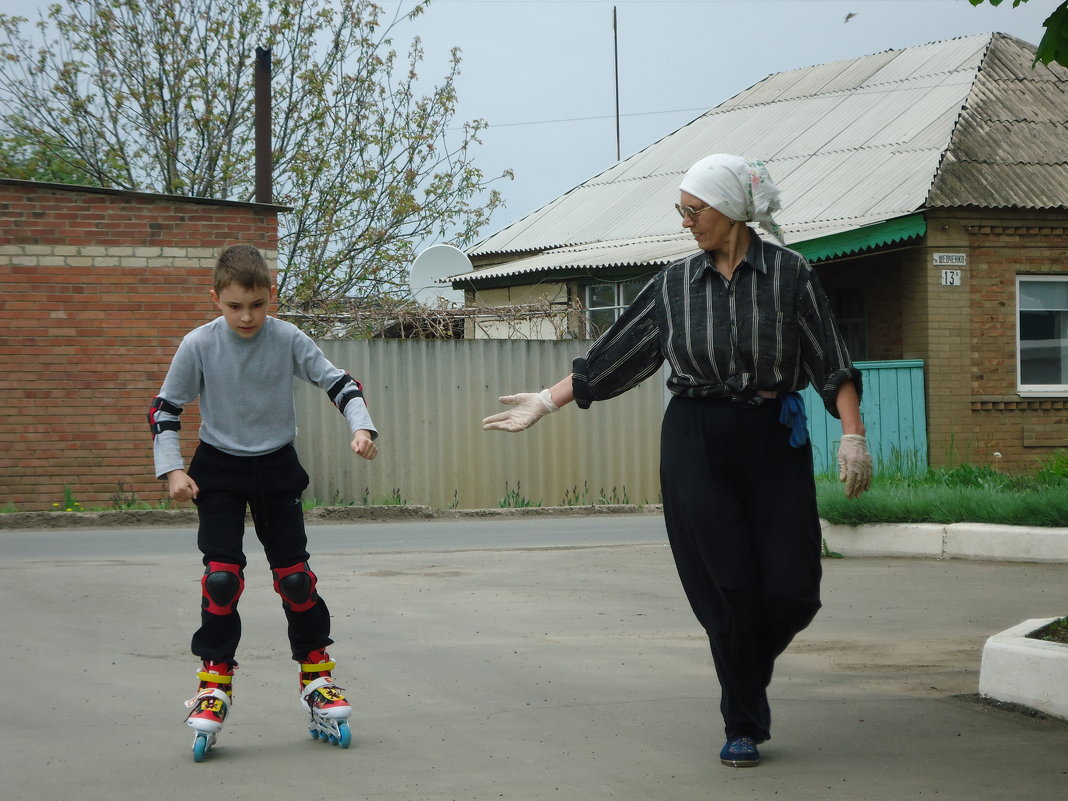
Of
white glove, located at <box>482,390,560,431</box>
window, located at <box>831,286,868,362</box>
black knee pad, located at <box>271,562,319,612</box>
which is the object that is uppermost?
window, located at <box>831,286,868,362</box>

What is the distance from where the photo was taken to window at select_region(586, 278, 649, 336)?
23.0 metres

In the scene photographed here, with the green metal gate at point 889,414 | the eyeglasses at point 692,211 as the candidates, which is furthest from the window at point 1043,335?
the eyeglasses at point 692,211

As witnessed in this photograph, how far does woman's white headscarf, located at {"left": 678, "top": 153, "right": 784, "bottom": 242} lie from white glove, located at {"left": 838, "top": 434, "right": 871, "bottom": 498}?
2.51 feet

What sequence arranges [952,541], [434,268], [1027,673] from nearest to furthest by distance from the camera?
[1027,673] < [952,541] < [434,268]

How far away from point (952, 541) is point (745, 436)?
5.87 m

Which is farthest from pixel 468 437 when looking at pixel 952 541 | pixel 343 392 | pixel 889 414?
pixel 343 392

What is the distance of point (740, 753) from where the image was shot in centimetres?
439

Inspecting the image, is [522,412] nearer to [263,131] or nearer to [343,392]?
[343,392]

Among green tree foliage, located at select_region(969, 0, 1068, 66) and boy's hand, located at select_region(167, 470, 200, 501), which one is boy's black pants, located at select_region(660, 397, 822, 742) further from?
green tree foliage, located at select_region(969, 0, 1068, 66)

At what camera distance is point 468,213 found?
28750 millimetres

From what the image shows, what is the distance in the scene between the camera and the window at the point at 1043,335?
1828 centimetres

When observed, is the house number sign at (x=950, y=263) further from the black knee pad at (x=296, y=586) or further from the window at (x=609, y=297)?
the black knee pad at (x=296, y=586)

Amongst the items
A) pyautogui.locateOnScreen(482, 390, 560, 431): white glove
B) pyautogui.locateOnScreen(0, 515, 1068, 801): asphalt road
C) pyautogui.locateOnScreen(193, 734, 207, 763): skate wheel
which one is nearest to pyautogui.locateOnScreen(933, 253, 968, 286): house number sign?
pyautogui.locateOnScreen(0, 515, 1068, 801): asphalt road

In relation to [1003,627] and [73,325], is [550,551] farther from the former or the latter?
[73,325]
